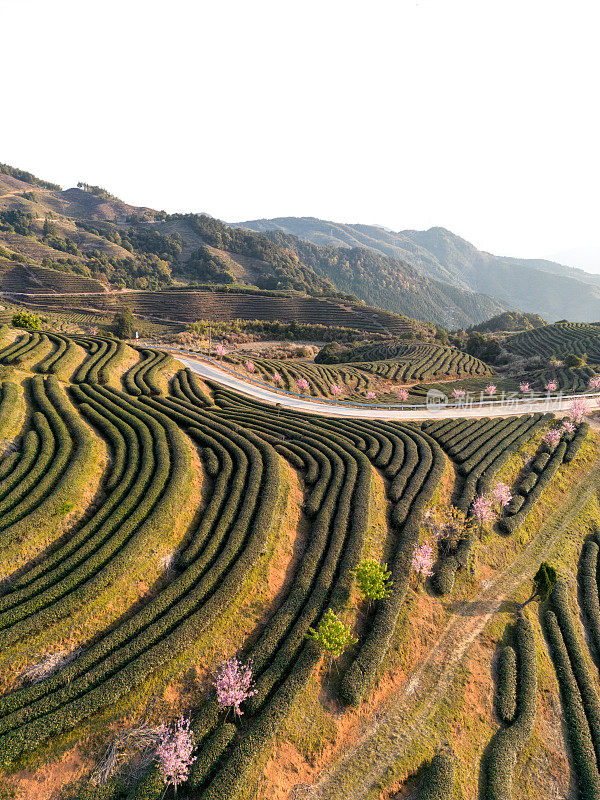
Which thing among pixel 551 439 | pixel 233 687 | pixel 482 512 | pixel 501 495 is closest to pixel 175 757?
pixel 233 687

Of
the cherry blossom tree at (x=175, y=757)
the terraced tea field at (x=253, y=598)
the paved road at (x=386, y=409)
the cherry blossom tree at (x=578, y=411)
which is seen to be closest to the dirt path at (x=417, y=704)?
the terraced tea field at (x=253, y=598)

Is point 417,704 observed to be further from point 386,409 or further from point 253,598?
point 386,409

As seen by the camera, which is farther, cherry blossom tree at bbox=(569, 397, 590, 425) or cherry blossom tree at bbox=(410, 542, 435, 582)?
cherry blossom tree at bbox=(569, 397, 590, 425)

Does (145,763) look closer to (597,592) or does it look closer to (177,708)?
(177,708)

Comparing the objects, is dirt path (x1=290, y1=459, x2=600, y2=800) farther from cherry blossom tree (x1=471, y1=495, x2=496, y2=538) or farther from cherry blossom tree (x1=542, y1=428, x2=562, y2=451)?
cherry blossom tree (x1=542, y1=428, x2=562, y2=451)

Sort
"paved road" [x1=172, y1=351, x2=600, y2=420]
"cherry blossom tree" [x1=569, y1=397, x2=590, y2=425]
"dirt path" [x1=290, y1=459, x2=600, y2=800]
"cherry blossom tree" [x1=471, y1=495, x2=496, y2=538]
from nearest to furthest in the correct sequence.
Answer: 1. "dirt path" [x1=290, y1=459, x2=600, y2=800]
2. "cherry blossom tree" [x1=471, y1=495, x2=496, y2=538]
3. "cherry blossom tree" [x1=569, y1=397, x2=590, y2=425]
4. "paved road" [x1=172, y1=351, x2=600, y2=420]

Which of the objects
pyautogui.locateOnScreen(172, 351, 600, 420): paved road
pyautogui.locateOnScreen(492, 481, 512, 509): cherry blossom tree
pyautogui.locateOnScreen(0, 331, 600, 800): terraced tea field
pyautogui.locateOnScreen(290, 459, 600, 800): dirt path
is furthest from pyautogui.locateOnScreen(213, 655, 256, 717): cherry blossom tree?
pyautogui.locateOnScreen(172, 351, 600, 420): paved road
